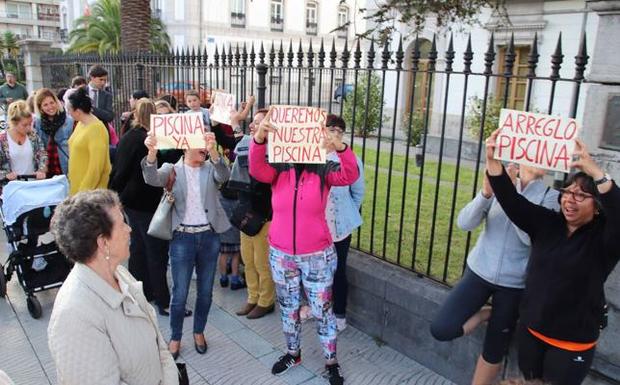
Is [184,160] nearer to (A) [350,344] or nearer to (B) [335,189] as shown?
(B) [335,189]

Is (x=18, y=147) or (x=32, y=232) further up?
(x=18, y=147)

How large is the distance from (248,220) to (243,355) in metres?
1.15

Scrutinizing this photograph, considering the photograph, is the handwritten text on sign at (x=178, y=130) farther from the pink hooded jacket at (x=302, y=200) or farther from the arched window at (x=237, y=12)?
the arched window at (x=237, y=12)

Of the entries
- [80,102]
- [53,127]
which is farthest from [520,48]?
[80,102]

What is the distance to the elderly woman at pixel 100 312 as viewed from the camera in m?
2.01

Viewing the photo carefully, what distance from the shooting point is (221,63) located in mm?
6250

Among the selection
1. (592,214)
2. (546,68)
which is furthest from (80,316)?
(546,68)

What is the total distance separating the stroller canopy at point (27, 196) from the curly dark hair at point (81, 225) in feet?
9.39

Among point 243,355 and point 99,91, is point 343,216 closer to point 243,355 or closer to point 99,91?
point 243,355

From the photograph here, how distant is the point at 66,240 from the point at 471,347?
283 cm

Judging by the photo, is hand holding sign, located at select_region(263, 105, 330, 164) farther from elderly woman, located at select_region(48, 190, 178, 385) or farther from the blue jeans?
elderly woman, located at select_region(48, 190, 178, 385)

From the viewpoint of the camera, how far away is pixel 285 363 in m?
4.02

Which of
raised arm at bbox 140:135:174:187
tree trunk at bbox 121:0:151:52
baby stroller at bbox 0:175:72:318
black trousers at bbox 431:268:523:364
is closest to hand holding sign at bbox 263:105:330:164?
raised arm at bbox 140:135:174:187

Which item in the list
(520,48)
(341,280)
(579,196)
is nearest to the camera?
Result: (579,196)
